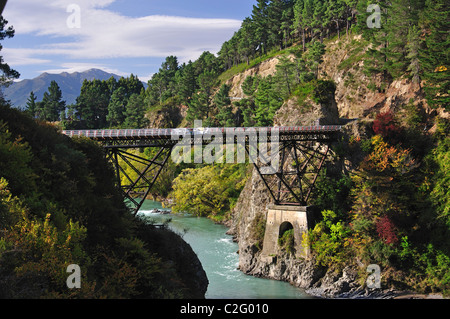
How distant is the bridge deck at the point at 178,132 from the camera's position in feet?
88.2

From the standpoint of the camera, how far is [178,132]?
97.2 feet

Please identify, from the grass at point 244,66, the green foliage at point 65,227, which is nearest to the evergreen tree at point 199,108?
the grass at point 244,66

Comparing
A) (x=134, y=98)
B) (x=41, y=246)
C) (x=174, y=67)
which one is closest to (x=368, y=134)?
(x=41, y=246)

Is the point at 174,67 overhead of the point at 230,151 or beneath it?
overhead

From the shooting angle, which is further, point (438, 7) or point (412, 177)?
point (438, 7)

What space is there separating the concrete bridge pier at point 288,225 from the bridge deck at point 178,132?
6.97m

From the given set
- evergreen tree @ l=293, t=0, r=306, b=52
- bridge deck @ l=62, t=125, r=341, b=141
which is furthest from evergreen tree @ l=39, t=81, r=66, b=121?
bridge deck @ l=62, t=125, r=341, b=141

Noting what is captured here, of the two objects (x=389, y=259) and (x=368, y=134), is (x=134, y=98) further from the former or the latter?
(x=389, y=259)

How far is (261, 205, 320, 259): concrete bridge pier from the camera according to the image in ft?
114

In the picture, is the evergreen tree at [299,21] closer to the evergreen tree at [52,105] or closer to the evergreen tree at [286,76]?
the evergreen tree at [286,76]

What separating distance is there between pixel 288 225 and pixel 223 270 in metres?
7.27

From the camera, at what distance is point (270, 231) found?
36500mm

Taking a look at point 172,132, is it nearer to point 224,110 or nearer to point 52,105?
point 224,110

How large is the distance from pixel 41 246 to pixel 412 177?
30244mm
